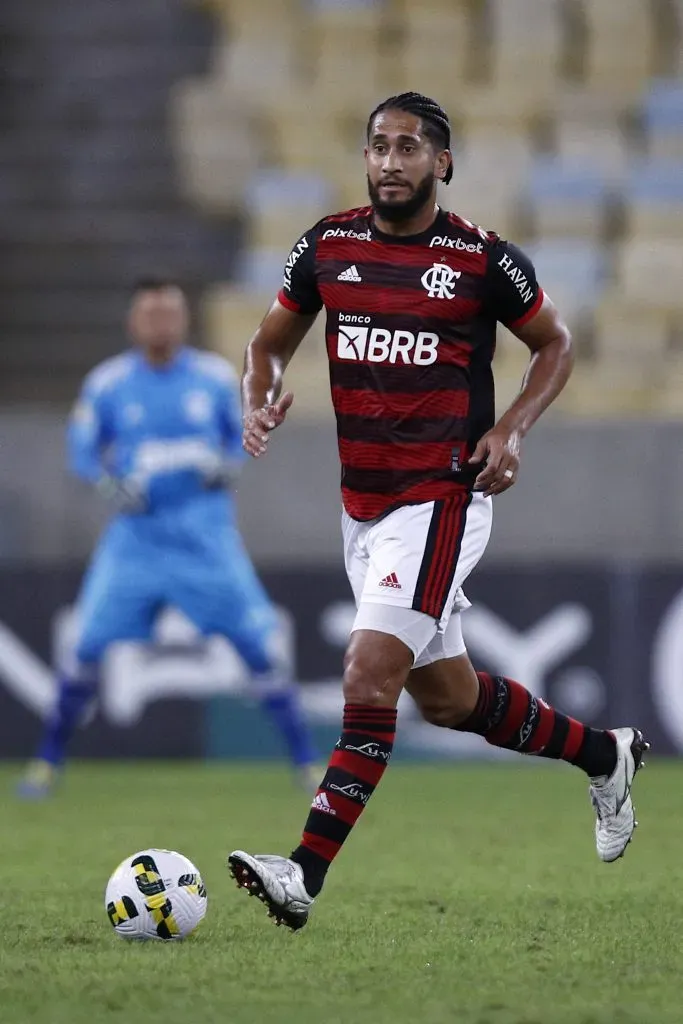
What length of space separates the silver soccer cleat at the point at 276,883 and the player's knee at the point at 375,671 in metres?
→ 0.45

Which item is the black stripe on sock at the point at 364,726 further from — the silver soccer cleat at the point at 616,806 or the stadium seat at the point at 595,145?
the stadium seat at the point at 595,145

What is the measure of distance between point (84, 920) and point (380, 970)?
1.15 m

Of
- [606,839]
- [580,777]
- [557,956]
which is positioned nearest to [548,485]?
[580,777]

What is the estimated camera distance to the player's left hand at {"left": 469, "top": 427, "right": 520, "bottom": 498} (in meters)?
4.73

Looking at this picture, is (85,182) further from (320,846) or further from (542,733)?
(320,846)

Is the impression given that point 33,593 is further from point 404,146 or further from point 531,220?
point 404,146

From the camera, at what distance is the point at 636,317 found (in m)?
11.8

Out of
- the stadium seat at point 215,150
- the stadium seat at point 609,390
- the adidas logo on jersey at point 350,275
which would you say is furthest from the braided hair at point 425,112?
the stadium seat at point 215,150

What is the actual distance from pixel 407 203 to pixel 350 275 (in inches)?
9.9

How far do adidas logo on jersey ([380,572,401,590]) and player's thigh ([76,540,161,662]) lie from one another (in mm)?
3944

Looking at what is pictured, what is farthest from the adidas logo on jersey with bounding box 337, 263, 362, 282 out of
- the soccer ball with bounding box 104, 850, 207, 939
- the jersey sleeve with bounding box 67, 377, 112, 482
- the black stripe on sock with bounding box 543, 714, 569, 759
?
the jersey sleeve with bounding box 67, 377, 112, 482

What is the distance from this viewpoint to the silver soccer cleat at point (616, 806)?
17.3 ft

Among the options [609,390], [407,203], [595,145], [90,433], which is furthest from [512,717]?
[595,145]

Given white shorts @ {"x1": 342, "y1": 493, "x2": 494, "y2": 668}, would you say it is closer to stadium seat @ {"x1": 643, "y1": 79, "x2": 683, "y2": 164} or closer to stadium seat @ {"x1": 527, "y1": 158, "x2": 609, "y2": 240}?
stadium seat @ {"x1": 527, "y1": 158, "x2": 609, "y2": 240}
